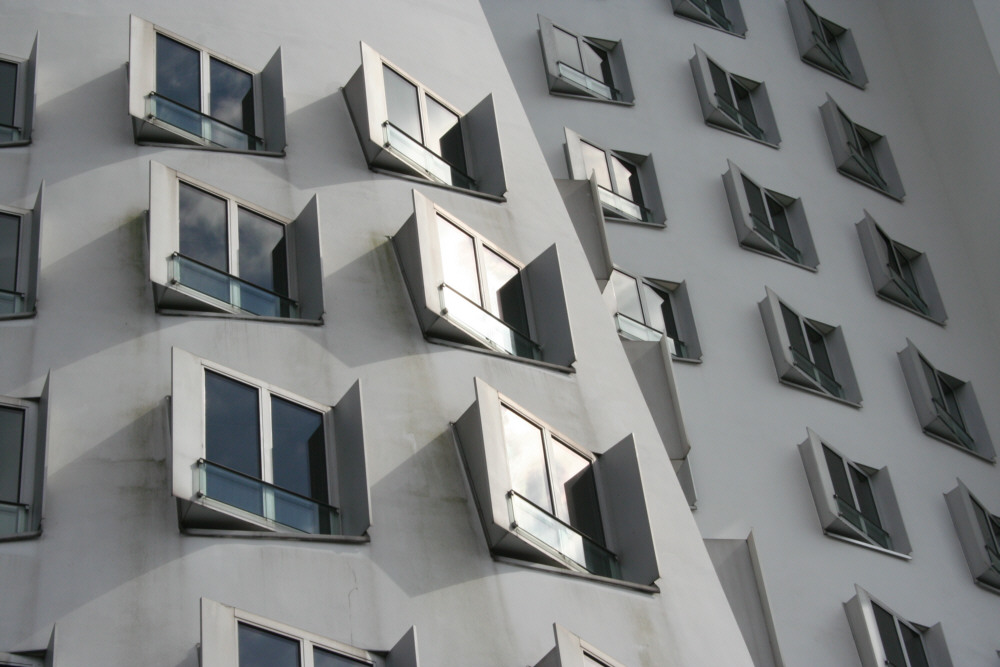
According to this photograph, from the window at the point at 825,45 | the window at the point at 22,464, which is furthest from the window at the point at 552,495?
the window at the point at 825,45

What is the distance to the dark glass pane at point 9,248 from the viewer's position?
46.9 feet

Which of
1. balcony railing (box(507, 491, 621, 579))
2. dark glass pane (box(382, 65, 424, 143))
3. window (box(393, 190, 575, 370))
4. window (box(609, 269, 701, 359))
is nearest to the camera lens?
balcony railing (box(507, 491, 621, 579))

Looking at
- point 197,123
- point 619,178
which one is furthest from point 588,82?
point 197,123

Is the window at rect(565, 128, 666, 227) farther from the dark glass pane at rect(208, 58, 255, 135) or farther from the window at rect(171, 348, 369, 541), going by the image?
the window at rect(171, 348, 369, 541)

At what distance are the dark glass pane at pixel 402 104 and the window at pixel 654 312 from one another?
18.7ft

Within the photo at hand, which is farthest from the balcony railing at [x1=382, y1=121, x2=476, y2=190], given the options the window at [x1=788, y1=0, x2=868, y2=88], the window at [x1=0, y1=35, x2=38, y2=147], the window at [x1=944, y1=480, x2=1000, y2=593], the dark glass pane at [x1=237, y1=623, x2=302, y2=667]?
the window at [x1=788, y1=0, x2=868, y2=88]

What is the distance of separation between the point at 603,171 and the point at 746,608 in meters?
8.76

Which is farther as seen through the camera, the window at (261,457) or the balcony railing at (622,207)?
the balcony railing at (622,207)

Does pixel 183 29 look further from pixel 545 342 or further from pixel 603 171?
pixel 603 171

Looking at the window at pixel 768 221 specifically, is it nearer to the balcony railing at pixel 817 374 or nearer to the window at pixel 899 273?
the window at pixel 899 273

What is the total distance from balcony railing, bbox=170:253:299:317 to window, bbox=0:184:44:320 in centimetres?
141

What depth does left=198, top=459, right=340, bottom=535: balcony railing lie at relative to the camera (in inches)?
511

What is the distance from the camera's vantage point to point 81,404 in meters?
13.3

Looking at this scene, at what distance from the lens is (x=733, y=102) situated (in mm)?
27359
